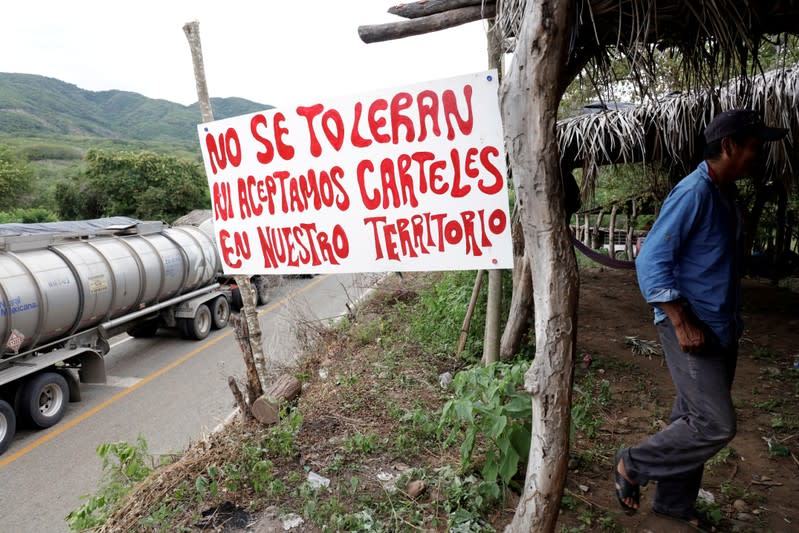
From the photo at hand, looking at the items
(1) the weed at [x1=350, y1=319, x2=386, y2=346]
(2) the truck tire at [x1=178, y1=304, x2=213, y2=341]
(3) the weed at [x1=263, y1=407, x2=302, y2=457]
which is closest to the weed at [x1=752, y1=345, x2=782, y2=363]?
(1) the weed at [x1=350, y1=319, x2=386, y2=346]

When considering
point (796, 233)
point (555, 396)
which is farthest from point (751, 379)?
point (796, 233)

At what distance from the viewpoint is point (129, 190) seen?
2338 centimetres

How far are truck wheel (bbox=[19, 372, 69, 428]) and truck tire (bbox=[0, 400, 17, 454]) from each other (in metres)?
0.30

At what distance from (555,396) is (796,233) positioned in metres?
9.64

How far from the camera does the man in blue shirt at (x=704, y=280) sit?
2061 mm

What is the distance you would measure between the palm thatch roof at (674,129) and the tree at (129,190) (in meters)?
21.6

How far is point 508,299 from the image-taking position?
5355mm

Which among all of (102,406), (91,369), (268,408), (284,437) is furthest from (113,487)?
(91,369)

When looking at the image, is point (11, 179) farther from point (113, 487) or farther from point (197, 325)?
point (113, 487)

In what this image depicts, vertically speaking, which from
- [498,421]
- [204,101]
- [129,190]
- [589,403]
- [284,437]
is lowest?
[589,403]

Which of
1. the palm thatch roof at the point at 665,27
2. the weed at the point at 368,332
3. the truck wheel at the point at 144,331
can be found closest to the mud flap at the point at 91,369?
the truck wheel at the point at 144,331

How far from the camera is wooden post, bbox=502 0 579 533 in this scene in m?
1.90

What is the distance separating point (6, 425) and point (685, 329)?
7.34 metres

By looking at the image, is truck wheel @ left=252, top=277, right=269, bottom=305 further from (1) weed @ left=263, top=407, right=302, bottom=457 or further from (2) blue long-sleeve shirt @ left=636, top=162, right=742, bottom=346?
(2) blue long-sleeve shirt @ left=636, top=162, right=742, bottom=346
